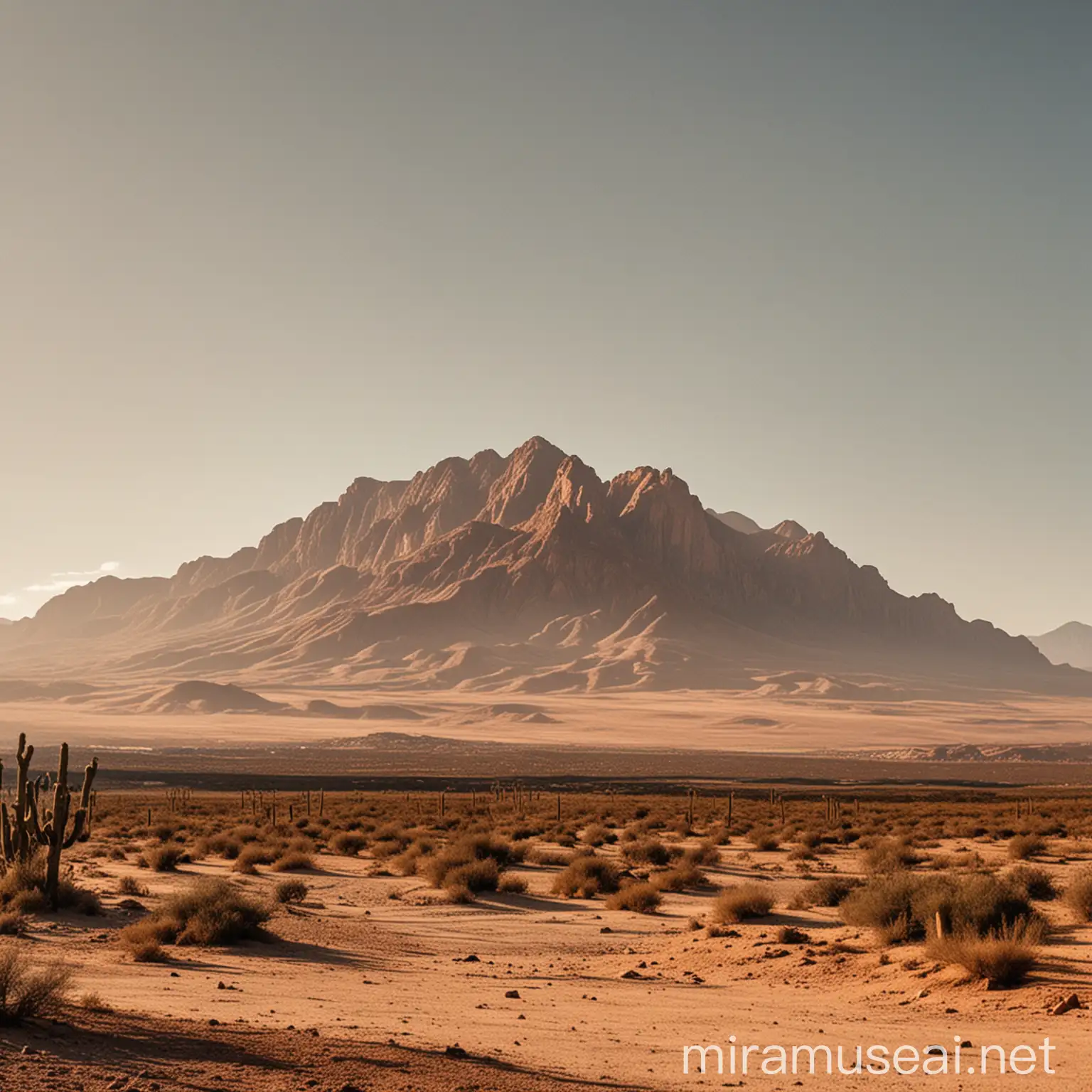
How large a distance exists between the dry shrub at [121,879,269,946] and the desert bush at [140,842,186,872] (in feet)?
33.4

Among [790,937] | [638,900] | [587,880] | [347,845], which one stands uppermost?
[790,937]

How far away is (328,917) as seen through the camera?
69.4 feet

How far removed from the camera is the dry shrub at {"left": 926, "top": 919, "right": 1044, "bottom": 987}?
42.0 feet

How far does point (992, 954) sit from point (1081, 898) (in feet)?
18.6

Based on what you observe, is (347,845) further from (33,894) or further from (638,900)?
(33,894)

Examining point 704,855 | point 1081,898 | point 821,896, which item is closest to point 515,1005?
point 821,896

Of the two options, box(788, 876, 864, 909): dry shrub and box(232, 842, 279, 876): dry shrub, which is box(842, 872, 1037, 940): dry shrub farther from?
box(232, 842, 279, 876): dry shrub

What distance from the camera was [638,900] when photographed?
2170 centimetres

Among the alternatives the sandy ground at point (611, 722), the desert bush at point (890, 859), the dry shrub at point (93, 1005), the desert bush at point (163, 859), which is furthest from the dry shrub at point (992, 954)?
the sandy ground at point (611, 722)

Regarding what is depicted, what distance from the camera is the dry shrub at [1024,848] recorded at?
28.2 meters

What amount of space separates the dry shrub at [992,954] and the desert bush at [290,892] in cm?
1318

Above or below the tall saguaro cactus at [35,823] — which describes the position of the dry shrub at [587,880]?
below

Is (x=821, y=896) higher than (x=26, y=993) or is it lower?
lower

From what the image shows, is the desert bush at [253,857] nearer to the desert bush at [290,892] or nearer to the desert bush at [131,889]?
the desert bush at [131,889]
